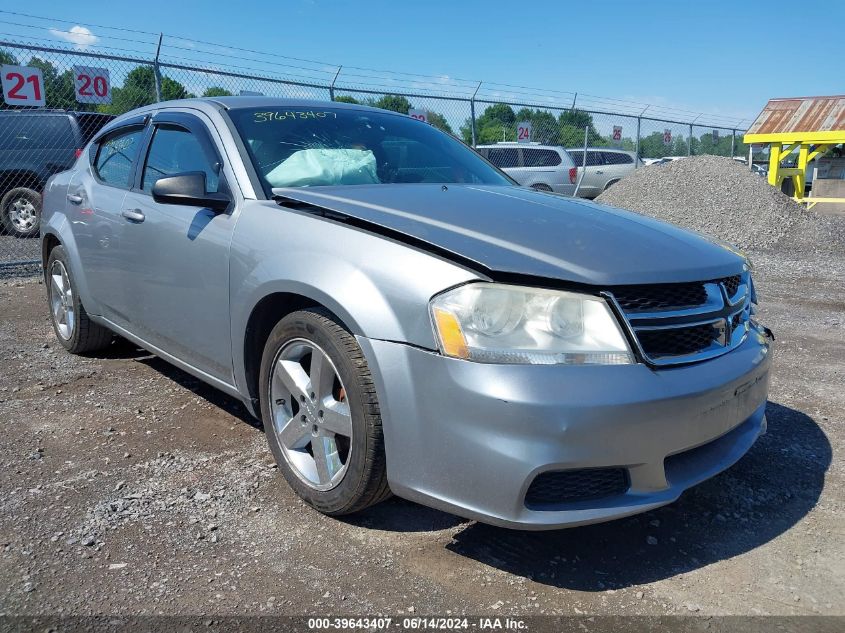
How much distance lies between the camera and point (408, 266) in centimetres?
236

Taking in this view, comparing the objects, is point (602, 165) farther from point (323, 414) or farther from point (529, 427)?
point (529, 427)

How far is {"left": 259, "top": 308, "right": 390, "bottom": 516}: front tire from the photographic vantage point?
2473 mm

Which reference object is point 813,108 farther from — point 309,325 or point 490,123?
point 309,325

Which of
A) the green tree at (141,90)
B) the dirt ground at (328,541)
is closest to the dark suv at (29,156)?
the green tree at (141,90)

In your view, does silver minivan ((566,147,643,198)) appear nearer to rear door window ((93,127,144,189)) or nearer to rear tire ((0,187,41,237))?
rear tire ((0,187,41,237))

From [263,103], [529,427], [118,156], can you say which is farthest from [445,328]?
[118,156]

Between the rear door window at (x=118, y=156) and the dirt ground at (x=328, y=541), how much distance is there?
1.40m

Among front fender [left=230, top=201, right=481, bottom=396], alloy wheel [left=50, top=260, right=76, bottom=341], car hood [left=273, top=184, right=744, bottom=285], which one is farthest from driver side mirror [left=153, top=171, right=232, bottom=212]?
alloy wheel [left=50, top=260, right=76, bottom=341]

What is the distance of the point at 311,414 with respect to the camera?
2768mm

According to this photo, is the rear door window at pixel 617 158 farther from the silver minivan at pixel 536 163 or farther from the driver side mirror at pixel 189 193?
the driver side mirror at pixel 189 193

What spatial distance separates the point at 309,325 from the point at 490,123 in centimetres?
1508

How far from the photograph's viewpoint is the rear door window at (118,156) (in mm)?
4164

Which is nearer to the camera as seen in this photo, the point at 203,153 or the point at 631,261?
the point at 631,261

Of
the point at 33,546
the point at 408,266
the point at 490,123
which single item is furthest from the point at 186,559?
the point at 490,123
